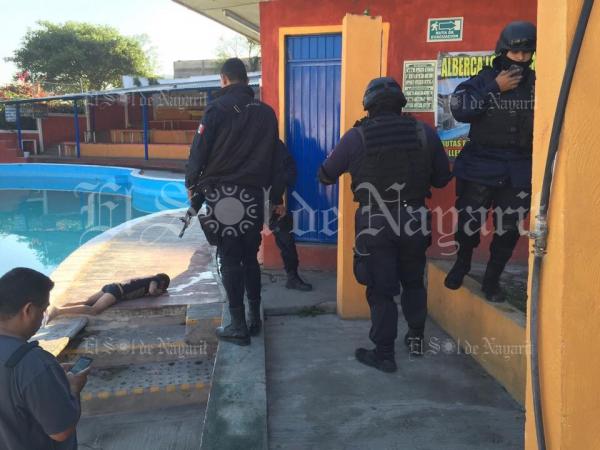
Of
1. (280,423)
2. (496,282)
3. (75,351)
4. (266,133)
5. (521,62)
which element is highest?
(521,62)

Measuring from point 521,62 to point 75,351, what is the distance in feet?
12.3

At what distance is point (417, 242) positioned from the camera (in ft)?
9.75

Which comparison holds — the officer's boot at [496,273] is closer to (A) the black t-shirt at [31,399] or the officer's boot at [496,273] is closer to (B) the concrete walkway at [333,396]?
(B) the concrete walkway at [333,396]

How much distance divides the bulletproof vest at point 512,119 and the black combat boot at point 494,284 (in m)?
0.71

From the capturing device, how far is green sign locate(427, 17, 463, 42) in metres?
4.30

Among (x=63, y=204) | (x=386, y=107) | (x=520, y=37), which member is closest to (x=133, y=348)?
(x=386, y=107)

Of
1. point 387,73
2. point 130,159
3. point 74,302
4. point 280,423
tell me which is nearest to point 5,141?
point 130,159

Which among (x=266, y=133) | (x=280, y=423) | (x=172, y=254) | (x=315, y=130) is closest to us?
(x=280, y=423)

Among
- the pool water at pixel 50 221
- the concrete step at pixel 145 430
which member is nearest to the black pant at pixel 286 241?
the concrete step at pixel 145 430

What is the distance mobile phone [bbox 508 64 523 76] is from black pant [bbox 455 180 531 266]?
2.05 ft

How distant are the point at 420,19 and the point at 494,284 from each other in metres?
2.47

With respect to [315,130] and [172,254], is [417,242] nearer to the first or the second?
[315,130]

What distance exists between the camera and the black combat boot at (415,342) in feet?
10.6

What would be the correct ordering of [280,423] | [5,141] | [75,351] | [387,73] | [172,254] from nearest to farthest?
1. [280,423]
2. [75,351]
3. [387,73]
4. [172,254]
5. [5,141]
